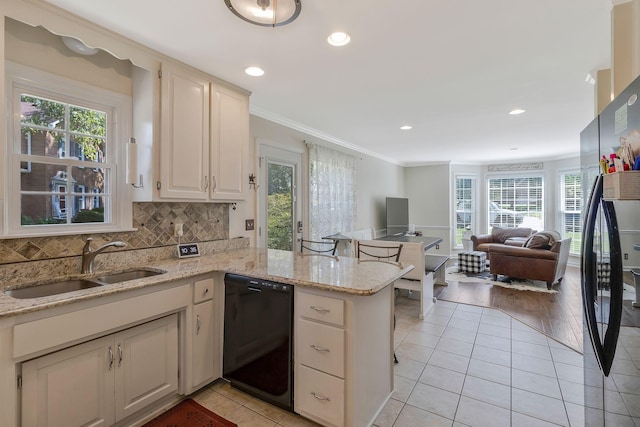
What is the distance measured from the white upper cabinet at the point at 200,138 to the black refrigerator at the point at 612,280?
7.93ft

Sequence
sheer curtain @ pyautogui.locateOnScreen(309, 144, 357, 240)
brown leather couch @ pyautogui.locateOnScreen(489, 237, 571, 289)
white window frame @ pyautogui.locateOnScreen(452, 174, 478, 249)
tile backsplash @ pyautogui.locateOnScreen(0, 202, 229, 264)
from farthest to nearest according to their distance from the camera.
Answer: white window frame @ pyautogui.locateOnScreen(452, 174, 478, 249), brown leather couch @ pyautogui.locateOnScreen(489, 237, 571, 289), sheer curtain @ pyautogui.locateOnScreen(309, 144, 357, 240), tile backsplash @ pyautogui.locateOnScreen(0, 202, 229, 264)

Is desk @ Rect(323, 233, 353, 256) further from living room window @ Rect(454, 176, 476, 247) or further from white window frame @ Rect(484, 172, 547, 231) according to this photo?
white window frame @ Rect(484, 172, 547, 231)

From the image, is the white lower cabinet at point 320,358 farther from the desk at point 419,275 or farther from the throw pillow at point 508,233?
the throw pillow at point 508,233

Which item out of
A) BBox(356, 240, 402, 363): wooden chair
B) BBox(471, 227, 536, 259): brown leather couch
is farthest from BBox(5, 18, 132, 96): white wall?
BBox(471, 227, 536, 259): brown leather couch

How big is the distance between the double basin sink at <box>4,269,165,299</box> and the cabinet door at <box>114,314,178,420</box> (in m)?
0.37

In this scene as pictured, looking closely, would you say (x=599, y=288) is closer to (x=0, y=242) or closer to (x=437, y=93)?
(x=437, y=93)

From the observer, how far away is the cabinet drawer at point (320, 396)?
169cm

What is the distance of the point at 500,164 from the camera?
7.80m

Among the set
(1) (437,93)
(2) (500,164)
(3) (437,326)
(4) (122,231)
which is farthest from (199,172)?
(2) (500,164)

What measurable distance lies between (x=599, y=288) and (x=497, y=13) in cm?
154

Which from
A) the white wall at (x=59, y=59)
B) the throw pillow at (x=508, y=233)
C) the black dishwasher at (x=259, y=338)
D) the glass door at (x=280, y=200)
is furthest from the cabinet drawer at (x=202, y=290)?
the throw pillow at (x=508, y=233)

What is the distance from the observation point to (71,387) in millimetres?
1527

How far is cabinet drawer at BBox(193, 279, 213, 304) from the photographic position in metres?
2.08

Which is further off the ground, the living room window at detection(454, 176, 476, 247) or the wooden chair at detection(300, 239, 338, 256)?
the living room window at detection(454, 176, 476, 247)
